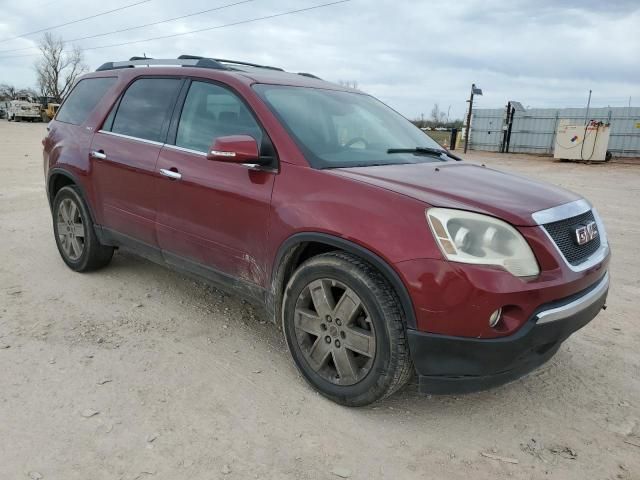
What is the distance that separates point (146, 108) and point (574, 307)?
10.6ft

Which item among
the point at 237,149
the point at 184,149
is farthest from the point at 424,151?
the point at 184,149

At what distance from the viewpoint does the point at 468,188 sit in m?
2.72

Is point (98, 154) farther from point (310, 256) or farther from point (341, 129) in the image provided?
point (310, 256)

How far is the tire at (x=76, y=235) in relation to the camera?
14.8 ft

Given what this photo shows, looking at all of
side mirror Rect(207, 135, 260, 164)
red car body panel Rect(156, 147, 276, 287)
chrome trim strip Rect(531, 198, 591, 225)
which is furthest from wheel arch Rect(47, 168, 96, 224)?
chrome trim strip Rect(531, 198, 591, 225)

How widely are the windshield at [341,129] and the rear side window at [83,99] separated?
1914 mm

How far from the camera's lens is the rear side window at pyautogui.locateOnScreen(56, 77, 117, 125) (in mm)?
4465

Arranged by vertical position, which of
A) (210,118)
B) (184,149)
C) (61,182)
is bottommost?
(61,182)

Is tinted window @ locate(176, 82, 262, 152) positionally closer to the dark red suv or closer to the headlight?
the dark red suv

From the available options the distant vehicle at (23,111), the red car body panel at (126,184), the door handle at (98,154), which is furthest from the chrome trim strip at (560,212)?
the distant vehicle at (23,111)

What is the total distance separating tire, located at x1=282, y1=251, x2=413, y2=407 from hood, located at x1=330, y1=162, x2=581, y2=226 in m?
0.45

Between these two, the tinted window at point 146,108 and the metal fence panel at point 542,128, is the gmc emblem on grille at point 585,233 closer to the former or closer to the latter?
the tinted window at point 146,108

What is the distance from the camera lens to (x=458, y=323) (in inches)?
92.2

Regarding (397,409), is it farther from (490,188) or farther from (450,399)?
(490,188)
